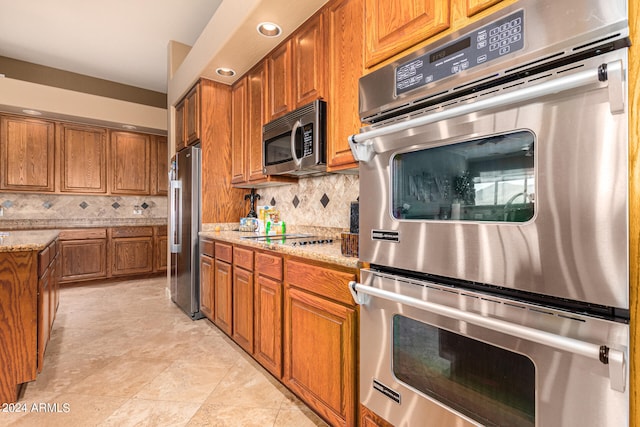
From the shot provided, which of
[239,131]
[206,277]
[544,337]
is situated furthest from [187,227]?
[544,337]

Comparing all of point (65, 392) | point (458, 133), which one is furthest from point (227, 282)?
point (458, 133)

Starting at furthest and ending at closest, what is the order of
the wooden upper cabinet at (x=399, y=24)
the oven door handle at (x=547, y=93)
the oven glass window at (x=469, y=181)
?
the wooden upper cabinet at (x=399, y=24), the oven glass window at (x=469, y=181), the oven door handle at (x=547, y=93)

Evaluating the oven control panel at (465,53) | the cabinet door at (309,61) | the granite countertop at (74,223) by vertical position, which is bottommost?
the granite countertop at (74,223)

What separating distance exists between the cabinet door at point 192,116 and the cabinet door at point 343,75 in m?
1.73

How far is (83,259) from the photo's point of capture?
14.9 ft

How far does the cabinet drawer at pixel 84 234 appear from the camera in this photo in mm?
4414

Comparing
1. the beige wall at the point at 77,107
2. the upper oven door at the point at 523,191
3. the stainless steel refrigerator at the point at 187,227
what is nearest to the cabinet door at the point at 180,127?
the stainless steel refrigerator at the point at 187,227

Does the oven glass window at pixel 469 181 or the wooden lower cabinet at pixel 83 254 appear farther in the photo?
the wooden lower cabinet at pixel 83 254

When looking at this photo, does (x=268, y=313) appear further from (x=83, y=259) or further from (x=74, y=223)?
(x=74, y=223)

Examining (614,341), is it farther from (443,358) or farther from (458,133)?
(458,133)

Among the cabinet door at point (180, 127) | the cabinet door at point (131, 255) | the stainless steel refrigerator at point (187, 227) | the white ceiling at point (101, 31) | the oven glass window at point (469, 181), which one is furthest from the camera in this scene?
the cabinet door at point (131, 255)

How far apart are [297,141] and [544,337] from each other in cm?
173

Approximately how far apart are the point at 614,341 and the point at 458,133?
Answer: 0.62 meters

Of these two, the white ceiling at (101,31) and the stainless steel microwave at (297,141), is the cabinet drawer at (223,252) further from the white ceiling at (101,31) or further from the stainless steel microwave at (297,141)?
the white ceiling at (101,31)
